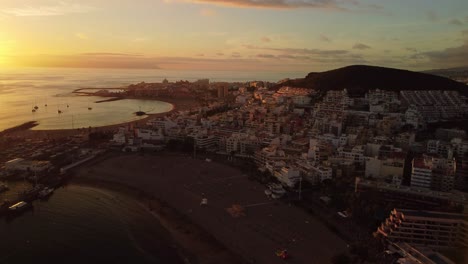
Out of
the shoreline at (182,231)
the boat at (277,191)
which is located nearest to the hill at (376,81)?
the boat at (277,191)

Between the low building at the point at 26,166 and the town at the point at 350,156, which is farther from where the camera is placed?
the low building at the point at 26,166

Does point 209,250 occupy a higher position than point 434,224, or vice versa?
point 434,224

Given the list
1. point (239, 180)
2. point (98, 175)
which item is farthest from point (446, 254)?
point (98, 175)

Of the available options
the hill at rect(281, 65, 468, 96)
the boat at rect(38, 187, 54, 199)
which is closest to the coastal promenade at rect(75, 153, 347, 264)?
the boat at rect(38, 187, 54, 199)

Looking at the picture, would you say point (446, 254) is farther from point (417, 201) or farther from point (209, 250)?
point (209, 250)

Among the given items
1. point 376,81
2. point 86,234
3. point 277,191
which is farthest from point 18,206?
point 376,81

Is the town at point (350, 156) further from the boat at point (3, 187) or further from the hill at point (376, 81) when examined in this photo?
the hill at point (376, 81)

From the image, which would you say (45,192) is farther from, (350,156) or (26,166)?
(350,156)
